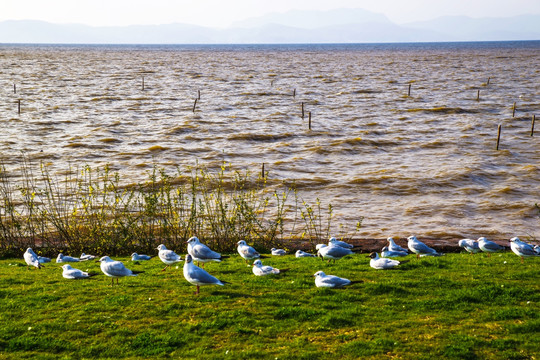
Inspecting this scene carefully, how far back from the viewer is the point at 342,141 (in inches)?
1702

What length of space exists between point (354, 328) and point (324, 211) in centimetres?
1557

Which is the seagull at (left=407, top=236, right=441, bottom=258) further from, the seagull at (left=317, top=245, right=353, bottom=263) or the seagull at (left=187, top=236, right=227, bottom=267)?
the seagull at (left=187, top=236, right=227, bottom=267)

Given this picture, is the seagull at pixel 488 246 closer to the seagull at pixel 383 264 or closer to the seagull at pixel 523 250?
the seagull at pixel 523 250

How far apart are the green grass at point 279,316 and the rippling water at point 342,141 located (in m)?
9.97

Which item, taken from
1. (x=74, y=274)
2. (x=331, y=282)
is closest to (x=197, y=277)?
(x=331, y=282)

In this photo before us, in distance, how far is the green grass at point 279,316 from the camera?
938 centimetres

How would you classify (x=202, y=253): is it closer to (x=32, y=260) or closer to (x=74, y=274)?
(x=74, y=274)

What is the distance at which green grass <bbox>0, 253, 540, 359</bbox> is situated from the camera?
9.38m

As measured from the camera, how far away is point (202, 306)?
11320 millimetres

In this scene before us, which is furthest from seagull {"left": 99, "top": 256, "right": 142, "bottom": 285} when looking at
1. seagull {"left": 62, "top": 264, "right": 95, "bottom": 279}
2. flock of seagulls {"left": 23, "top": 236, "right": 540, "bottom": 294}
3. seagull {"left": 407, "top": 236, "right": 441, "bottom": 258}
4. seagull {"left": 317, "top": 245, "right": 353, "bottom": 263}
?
seagull {"left": 407, "top": 236, "right": 441, "bottom": 258}

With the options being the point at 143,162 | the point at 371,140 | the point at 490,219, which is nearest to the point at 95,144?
the point at 143,162

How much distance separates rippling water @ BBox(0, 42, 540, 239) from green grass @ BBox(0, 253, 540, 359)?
32.7 ft

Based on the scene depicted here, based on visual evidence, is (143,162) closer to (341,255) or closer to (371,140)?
(371,140)

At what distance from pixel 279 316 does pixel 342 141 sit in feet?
110
